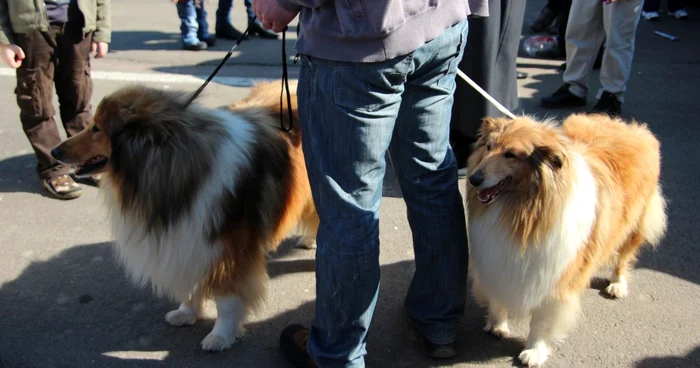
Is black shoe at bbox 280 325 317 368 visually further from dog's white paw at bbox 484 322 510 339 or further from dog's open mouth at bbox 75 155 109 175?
dog's open mouth at bbox 75 155 109 175

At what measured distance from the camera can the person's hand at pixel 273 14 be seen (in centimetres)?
200

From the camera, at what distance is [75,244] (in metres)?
3.67

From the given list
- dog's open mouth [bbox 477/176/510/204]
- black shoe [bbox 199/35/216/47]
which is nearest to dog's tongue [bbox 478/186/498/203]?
dog's open mouth [bbox 477/176/510/204]

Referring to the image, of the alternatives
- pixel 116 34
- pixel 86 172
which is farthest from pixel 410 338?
pixel 116 34

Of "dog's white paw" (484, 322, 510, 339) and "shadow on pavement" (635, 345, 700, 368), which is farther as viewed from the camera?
"dog's white paw" (484, 322, 510, 339)

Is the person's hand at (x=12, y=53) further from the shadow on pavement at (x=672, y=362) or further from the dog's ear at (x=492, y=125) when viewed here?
the shadow on pavement at (x=672, y=362)

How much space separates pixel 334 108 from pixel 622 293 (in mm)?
2046

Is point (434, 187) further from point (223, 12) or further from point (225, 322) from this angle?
point (223, 12)

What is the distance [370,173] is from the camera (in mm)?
2160

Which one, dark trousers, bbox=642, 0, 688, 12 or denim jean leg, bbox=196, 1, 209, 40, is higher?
dark trousers, bbox=642, 0, 688, 12

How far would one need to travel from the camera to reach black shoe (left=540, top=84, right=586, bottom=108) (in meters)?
5.61

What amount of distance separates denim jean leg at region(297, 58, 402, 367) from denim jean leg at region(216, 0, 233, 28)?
6.65m

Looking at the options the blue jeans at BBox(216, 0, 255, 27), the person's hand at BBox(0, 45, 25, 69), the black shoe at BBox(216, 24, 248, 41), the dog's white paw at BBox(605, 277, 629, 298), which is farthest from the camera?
the black shoe at BBox(216, 24, 248, 41)

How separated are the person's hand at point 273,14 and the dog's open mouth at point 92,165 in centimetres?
112
